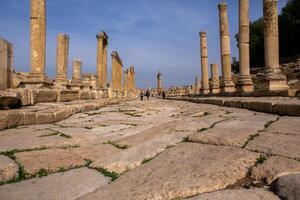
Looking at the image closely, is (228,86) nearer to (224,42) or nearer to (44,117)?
(224,42)

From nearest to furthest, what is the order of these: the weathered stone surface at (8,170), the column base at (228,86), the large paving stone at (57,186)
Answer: the large paving stone at (57,186) → the weathered stone surface at (8,170) → the column base at (228,86)

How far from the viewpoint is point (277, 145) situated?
294 centimetres

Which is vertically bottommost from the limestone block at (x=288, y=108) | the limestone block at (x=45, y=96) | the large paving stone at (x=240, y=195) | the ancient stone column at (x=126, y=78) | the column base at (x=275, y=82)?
the large paving stone at (x=240, y=195)

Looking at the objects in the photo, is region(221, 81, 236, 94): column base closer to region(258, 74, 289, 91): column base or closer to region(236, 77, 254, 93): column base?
region(236, 77, 254, 93): column base

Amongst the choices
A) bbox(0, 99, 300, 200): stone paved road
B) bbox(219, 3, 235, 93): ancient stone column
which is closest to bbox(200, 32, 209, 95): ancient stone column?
bbox(219, 3, 235, 93): ancient stone column

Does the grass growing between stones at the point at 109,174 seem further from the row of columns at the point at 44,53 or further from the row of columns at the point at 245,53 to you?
the row of columns at the point at 245,53

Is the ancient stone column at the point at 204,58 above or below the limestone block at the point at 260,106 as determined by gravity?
above

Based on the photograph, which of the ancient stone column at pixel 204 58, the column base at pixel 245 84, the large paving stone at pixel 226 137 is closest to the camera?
the large paving stone at pixel 226 137

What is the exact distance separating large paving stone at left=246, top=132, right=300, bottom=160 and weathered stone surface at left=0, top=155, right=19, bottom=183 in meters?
2.28

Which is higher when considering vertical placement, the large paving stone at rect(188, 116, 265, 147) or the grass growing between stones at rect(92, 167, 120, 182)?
the large paving stone at rect(188, 116, 265, 147)

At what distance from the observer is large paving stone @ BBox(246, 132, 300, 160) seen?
2.67 m

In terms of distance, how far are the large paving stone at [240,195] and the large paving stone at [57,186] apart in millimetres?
941

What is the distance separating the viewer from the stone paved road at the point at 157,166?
2.17m

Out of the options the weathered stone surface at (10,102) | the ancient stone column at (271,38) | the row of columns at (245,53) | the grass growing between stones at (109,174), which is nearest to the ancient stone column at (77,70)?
the row of columns at (245,53)
